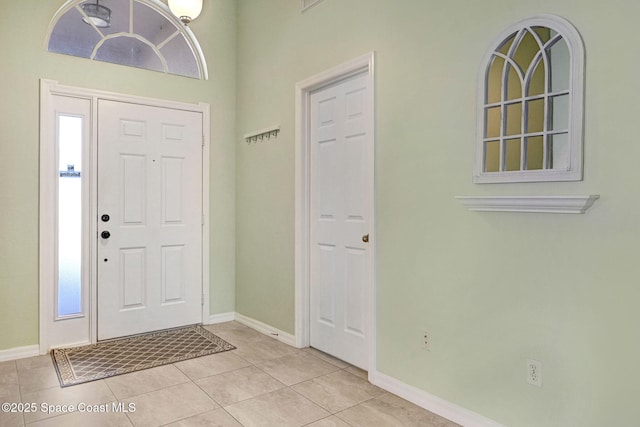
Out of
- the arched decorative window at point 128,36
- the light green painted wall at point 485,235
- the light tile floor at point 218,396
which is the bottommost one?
the light tile floor at point 218,396

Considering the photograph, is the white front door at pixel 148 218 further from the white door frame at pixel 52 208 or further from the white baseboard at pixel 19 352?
the white baseboard at pixel 19 352

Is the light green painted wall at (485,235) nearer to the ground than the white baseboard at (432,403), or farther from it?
farther from it

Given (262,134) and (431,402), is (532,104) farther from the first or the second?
(262,134)

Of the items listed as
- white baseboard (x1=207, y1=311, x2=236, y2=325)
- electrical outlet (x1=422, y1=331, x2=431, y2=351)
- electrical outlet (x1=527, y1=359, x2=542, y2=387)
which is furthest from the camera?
white baseboard (x1=207, y1=311, x2=236, y2=325)

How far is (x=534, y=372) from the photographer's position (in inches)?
76.2

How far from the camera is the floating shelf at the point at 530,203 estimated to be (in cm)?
173

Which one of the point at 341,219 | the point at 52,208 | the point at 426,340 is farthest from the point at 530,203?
the point at 52,208

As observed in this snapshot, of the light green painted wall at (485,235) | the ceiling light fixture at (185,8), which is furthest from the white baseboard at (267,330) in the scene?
the ceiling light fixture at (185,8)

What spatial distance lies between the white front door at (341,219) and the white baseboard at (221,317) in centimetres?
117

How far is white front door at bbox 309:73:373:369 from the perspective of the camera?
2.93 metres

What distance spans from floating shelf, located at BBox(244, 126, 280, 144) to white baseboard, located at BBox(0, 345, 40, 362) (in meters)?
2.43

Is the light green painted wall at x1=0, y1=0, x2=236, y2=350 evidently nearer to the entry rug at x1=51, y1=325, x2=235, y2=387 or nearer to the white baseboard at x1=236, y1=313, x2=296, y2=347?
the entry rug at x1=51, y1=325, x2=235, y2=387

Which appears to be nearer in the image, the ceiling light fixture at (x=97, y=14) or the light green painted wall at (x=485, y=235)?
the light green painted wall at (x=485, y=235)

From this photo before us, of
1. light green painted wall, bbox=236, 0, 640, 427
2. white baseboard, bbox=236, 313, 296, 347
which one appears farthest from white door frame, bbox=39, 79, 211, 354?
light green painted wall, bbox=236, 0, 640, 427
